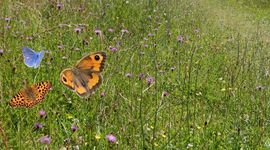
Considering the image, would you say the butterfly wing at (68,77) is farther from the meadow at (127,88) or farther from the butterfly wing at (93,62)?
the meadow at (127,88)

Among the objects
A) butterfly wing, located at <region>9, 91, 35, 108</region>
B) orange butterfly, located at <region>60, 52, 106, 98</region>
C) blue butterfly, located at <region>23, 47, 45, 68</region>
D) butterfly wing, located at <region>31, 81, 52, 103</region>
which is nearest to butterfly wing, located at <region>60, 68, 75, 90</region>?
orange butterfly, located at <region>60, 52, 106, 98</region>

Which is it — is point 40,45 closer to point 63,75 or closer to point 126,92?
point 126,92

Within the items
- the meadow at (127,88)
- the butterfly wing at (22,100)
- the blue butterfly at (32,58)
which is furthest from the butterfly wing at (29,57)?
the butterfly wing at (22,100)

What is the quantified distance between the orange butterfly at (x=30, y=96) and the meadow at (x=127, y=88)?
9.5 inches

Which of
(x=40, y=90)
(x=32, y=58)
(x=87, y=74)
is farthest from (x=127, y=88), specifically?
(x=40, y=90)

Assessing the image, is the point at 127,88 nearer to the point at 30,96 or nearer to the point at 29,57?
the point at 29,57

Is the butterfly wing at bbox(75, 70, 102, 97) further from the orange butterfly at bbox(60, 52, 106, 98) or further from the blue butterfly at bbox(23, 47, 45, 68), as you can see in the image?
the blue butterfly at bbox(23, 47, 45, 68)

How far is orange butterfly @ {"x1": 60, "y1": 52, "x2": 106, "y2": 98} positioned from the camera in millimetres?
2155

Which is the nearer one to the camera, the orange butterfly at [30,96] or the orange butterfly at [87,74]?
the orange butterfly at [30,96]

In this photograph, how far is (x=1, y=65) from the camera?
10.3 ft

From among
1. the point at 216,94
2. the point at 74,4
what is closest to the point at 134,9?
the point at 74,4

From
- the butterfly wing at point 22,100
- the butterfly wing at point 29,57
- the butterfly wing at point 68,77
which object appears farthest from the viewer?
the butterfly wing at point 29,57

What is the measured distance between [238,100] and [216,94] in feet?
1.47

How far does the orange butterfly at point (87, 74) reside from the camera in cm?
216
